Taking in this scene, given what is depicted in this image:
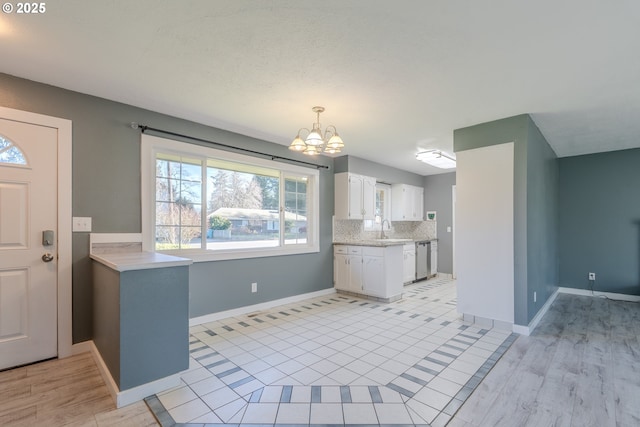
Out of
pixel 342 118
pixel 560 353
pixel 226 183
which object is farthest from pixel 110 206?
pixel 560 353

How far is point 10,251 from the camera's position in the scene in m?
2.54

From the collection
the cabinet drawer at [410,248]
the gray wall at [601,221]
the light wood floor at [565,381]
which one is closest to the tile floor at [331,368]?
the light wood floor at [565,381]

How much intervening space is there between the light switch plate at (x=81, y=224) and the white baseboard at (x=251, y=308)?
1.49 m

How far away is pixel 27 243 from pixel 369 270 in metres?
4.07

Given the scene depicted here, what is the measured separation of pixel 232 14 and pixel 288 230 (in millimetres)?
3289

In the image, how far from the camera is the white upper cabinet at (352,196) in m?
5.19

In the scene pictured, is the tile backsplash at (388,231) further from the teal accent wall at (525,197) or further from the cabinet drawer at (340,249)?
the teal accent wall at (525,197)

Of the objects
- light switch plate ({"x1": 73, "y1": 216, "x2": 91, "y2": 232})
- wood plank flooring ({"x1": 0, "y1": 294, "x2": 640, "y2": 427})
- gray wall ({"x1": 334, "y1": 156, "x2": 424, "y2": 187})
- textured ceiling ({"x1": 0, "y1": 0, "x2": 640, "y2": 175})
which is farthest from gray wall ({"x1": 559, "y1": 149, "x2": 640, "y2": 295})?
light switch plate ({"x1": 73, "y1": 216, "x2": 91, "y2": 232})

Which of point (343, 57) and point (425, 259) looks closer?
point (343, 57)

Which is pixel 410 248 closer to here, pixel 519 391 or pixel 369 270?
pixel 369 270

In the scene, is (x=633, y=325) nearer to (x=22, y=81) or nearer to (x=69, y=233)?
(x=69, y=233)

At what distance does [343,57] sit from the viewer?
88.5 inches

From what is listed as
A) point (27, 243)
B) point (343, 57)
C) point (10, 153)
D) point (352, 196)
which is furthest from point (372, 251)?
point (10, 153)

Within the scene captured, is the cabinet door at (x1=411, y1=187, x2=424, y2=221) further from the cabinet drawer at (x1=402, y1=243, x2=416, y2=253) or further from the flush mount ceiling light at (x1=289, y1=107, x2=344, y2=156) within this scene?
the flush mount ceiling light at (x1=289, y1=107, x2=344, y2=156)
